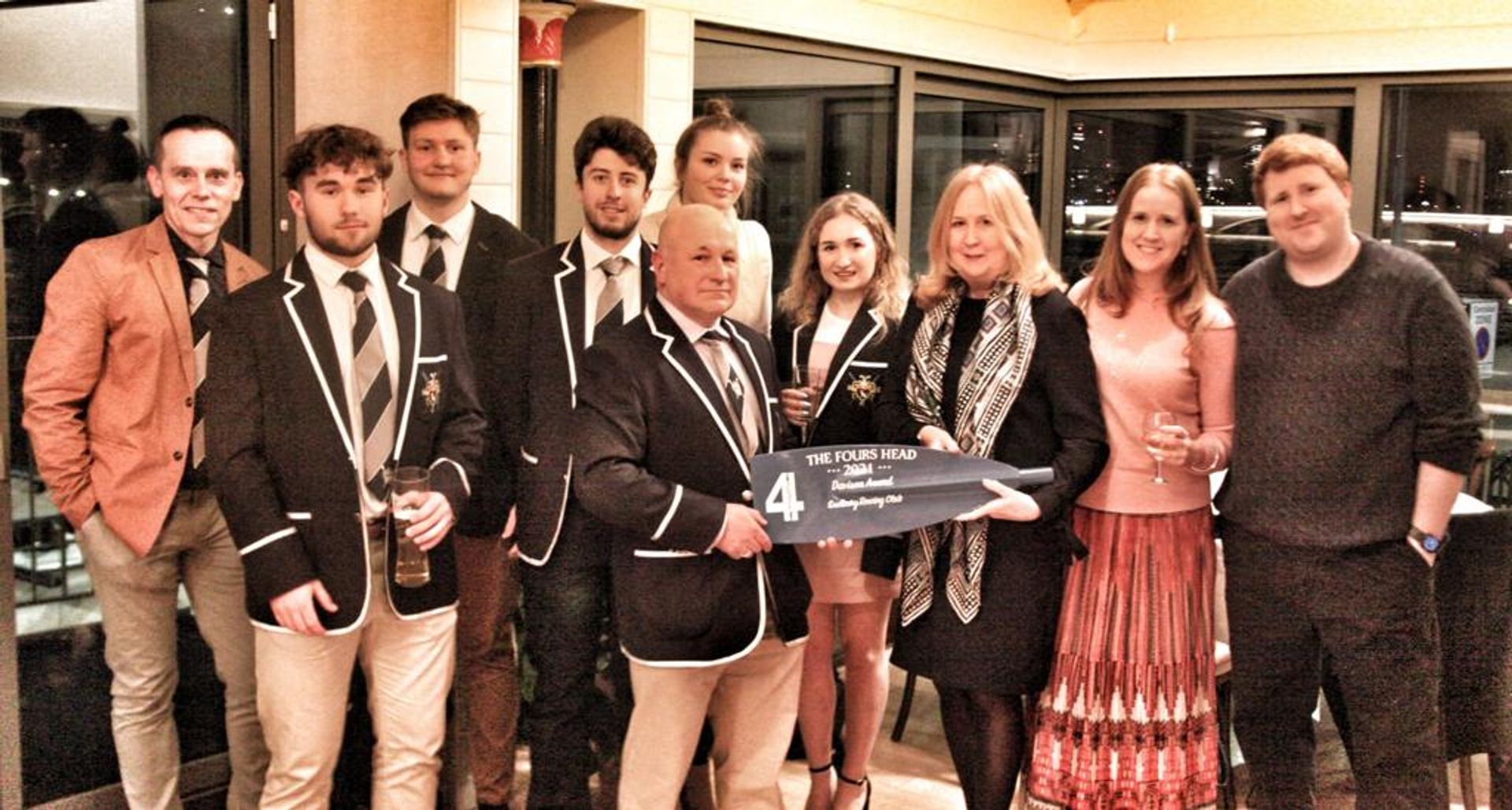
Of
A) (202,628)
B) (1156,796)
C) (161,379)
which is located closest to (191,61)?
(161,379)

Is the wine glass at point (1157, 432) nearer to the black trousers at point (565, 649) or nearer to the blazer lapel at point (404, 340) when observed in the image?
the black trousers at point (565, 649)

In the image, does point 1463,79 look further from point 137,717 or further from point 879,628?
point 137,717

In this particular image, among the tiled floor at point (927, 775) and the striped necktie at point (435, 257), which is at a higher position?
the striped necktie at point (435, 257)

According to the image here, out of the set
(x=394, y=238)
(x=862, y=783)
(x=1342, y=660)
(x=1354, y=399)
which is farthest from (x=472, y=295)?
(x=1342, y=660)

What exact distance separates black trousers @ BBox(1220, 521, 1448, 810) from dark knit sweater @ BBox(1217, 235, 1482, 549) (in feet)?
0.22

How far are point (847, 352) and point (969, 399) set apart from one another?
0.42m

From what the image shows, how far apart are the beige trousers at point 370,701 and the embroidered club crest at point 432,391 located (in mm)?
358

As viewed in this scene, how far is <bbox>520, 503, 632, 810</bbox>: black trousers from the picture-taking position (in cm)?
318

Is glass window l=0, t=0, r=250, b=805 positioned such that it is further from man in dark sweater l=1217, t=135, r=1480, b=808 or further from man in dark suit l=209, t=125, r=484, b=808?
man in dark sweater l=1217, t=135, r=1480, b=808

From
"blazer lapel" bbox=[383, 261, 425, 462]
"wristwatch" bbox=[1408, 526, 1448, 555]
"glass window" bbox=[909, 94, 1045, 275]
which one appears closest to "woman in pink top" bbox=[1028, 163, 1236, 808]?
"wristwatch" bbox=[1408, 526, 1448, 555]

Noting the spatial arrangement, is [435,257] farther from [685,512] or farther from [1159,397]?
[1159,397]

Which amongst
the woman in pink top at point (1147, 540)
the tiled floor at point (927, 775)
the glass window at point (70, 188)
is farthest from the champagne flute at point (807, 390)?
the glass window at point (70, 188)

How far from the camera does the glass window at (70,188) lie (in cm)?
334

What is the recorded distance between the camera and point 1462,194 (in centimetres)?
575
